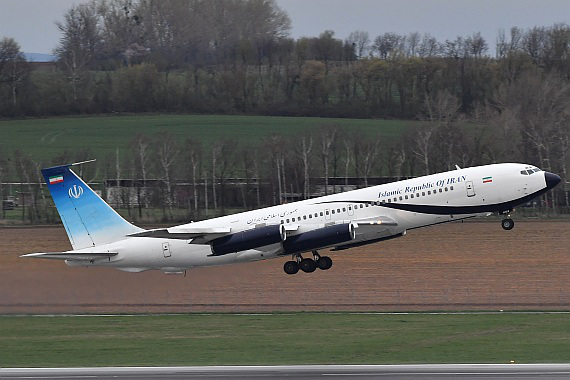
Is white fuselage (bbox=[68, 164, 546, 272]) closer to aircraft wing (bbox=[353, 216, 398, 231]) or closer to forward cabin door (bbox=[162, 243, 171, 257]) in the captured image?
forward cabin door (bbox=[162, 243, 171, 257])

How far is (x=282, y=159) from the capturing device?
103125mm

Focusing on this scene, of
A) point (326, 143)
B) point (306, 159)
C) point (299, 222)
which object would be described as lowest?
point (299, 222)

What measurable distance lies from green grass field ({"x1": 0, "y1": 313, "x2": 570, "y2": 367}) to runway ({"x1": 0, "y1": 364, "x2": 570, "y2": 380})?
238cm

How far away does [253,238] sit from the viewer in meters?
53.7

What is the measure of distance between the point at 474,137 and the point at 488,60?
43.9 m

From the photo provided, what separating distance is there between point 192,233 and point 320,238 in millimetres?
6894

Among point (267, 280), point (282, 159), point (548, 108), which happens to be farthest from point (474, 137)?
point (267, 280)

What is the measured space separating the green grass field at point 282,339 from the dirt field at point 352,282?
2.56 metres

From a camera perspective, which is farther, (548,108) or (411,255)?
(548,108)

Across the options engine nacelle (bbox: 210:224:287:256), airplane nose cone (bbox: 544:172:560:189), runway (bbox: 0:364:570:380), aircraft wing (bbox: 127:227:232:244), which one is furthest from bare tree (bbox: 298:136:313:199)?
runway (bbox: 0:364:570:380)

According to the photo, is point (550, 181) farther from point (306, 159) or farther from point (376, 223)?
point (306, 159)

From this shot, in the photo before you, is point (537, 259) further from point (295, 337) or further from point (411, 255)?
point (295, 337)

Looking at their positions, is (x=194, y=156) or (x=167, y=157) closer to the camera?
(x=167, y=157)

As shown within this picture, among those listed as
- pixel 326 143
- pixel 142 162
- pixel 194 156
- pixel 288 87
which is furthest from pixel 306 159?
pixel 288 87
